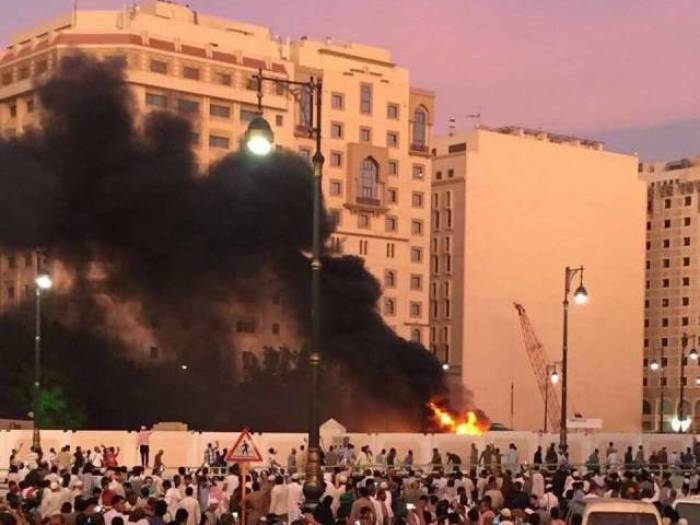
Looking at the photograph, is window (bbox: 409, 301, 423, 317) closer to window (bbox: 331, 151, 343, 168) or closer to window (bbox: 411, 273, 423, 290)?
window (bbox: 411, 273, 423, 290)

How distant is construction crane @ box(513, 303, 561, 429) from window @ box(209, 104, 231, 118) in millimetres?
31980

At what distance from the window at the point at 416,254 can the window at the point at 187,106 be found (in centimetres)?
2226

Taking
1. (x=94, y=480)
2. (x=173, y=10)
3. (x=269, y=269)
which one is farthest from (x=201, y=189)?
(x=94, y=480)

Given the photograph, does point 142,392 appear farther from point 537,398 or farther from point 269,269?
point 537,398

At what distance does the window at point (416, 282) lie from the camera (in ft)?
364

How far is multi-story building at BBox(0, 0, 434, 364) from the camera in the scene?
9656cm

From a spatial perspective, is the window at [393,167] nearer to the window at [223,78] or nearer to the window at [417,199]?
the window at [417,199]

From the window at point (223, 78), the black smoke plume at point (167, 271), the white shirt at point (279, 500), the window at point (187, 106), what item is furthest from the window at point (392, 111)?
the white shirt at point (279, 500)

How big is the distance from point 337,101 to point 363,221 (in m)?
9.46

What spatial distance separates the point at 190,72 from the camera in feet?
327

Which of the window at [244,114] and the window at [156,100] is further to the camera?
the window at [244,114]

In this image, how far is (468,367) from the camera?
4505 inches

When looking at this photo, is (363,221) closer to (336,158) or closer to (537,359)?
(336,158)

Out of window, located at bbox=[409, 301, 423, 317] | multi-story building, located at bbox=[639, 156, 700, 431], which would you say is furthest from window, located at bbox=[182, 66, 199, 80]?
multi-story building, located at bbox=[639, 156, 700, 431]
